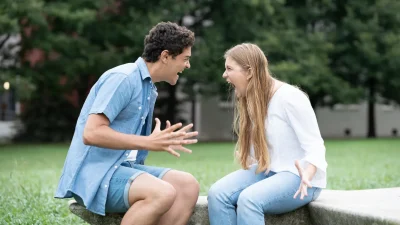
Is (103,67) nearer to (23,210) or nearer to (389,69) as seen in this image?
(389,69)

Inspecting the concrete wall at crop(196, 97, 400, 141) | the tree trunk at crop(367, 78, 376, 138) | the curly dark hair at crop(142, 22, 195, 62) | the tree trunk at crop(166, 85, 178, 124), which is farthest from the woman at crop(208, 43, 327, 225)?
the tree trunk at crop(367, 78, 376, 138)

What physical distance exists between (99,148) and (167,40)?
0.85 m

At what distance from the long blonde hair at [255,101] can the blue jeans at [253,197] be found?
16 centimetres

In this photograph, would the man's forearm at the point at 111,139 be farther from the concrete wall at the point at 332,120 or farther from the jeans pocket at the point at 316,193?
the concrete wall at the point at 332,120

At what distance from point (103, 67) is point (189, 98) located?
580cm

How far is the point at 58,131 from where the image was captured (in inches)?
1089

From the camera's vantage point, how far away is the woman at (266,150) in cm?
454

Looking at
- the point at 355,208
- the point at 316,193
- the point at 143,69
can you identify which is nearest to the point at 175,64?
the point at 143,69

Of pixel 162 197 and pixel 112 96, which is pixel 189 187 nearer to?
pixel 162 197

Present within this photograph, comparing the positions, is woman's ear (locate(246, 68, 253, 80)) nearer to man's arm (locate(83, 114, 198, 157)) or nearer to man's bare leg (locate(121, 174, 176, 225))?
man's arm (locate(83, 114, 198, 157))

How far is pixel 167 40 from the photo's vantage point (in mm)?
4520

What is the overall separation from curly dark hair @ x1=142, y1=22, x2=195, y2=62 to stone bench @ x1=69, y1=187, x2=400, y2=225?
3.71 ft

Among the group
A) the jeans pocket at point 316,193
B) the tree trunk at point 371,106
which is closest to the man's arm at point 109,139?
the jeans pocket at point 316,193

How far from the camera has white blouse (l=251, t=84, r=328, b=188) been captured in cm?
460
